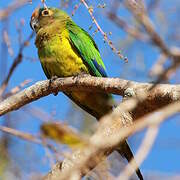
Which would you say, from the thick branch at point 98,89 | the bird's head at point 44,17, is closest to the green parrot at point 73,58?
the bird's head at point 44,17

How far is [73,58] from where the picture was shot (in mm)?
4316

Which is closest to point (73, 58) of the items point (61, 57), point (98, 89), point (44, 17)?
point (61, 57)

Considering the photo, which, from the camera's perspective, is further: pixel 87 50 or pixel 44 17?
pixel 44 17

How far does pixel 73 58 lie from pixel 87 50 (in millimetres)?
223

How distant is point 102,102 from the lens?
14.0 ft

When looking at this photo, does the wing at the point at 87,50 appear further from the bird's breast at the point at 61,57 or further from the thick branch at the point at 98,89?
the thick branch at the point at 98,89

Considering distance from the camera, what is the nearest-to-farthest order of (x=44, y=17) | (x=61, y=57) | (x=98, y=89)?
(x=98, y=89), (x=61, y=57), (x=44, y=17)

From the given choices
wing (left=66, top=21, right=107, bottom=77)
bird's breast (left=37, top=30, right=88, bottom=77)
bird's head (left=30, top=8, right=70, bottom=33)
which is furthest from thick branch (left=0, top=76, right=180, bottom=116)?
bird's head (left=30, top=8, right=70, bottom=33)

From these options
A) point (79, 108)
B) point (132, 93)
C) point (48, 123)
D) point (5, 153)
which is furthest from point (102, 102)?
point (48, 123)

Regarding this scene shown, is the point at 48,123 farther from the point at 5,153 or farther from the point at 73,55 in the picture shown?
the point at 73,55

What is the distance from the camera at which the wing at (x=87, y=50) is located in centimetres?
438

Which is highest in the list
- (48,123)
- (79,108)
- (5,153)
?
(48,123)

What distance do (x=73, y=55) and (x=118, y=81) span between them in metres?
1.39

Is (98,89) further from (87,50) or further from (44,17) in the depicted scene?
(44,17)
